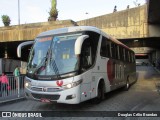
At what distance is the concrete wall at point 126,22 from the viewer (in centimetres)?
2233

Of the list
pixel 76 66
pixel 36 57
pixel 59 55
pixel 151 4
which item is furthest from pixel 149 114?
pixel 151 4

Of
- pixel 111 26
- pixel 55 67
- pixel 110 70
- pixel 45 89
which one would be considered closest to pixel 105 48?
pixel 110 70

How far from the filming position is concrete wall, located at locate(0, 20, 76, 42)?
22.6 metres

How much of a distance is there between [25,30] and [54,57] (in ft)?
50.1

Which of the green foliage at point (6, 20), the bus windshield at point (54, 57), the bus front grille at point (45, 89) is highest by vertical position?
the green foliage at point (6, 20)

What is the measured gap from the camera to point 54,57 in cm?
941

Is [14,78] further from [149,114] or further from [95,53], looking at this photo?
[149,114]

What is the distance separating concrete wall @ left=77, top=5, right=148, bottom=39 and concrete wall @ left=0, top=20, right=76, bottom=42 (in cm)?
344

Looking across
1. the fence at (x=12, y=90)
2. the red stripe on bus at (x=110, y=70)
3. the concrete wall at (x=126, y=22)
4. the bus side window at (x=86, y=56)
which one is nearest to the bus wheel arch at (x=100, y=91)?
the red stripe on bus at (x=110, y=70)

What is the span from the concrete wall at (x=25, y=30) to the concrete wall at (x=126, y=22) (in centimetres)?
344

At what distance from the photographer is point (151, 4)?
50.6ft

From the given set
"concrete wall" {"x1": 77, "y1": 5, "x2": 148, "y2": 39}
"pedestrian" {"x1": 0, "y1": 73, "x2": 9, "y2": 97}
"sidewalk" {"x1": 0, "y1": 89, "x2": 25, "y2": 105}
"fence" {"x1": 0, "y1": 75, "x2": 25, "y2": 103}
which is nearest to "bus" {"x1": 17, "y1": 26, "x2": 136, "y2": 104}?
"sidewalk" {"x1": 0, "y1": 89, "x2": 25, "y2": 105}

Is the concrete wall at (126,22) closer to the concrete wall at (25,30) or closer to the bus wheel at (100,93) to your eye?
the concrete wall at (25,30)

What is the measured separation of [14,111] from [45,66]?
6.77 feet
